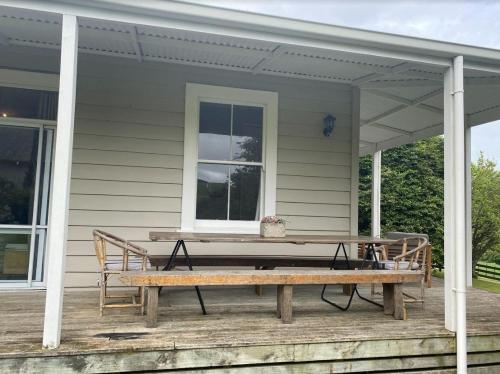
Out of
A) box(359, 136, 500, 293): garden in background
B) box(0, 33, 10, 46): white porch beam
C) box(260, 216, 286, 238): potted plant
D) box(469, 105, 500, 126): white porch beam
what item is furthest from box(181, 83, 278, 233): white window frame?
Answer: box(359, 136, 500, 293): garden in background

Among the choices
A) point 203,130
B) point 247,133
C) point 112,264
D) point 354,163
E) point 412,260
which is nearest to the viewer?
point 112,264

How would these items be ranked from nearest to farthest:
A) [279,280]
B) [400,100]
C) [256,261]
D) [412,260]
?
[279,280] < [412,260] < [256,261] < [400,100]

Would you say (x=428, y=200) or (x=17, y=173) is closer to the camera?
(x=17, y=173)

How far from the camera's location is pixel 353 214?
492 cm

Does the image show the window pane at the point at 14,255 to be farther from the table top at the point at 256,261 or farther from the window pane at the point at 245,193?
the window pane at the point at 245,193

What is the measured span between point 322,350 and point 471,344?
126cm

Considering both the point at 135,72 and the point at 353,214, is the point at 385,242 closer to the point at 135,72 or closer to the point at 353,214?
the point at 353,214

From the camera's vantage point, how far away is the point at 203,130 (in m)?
4.60

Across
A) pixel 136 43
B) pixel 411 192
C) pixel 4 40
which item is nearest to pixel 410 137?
pixel 136 43

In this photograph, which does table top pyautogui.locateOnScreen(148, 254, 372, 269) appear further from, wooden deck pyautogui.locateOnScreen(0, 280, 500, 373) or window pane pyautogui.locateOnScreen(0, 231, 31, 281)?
window pane pyautogui.locateOnScreen(0, 231, 31, 281)

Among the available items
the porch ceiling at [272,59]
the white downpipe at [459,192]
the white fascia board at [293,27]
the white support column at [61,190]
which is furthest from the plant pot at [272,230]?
the white support column at [61,190]

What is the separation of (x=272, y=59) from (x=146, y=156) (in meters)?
1.75

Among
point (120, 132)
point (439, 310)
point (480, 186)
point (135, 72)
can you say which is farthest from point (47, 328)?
point (480, 186)

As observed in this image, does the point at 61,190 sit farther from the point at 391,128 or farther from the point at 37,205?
the point at 391,128
